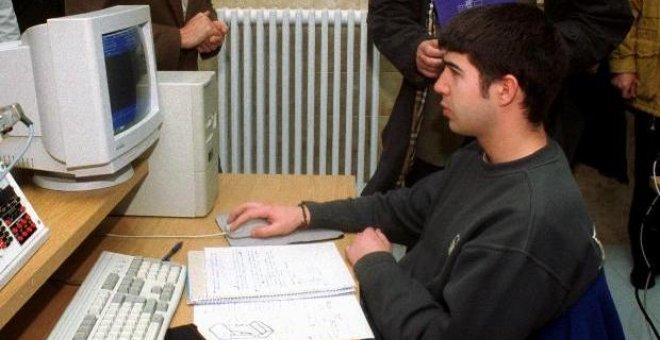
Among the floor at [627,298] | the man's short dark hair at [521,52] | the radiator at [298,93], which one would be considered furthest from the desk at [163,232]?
the floor at [627,298]

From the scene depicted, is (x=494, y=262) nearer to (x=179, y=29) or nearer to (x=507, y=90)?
(x=507, y=90)

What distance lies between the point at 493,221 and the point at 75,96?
0.75 meters

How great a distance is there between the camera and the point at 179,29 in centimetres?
A: 223

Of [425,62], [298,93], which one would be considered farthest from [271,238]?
[298,93]

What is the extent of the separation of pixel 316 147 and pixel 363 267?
1.93 metres

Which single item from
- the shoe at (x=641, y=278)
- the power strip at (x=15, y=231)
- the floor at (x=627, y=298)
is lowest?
the floor at (x=627, y=298)

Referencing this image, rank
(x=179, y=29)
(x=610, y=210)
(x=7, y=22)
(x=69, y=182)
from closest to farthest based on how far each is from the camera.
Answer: (x=69, y=182), (x=7, y=22), (x=179, y=29), (x=610, y=210)

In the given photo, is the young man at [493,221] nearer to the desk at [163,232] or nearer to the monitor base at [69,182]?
the desk at [163,232]

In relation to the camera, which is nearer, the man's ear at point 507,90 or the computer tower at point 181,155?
the man's ear at point 507,90

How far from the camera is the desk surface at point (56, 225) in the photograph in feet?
3.40

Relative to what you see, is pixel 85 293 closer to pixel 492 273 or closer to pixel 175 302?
pixel 175 302

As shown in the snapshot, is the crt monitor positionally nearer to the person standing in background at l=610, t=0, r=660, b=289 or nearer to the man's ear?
the man's ear

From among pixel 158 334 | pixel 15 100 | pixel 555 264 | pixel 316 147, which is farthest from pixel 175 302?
pixel 316 147

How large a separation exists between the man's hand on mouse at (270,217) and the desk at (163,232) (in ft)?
0.21
